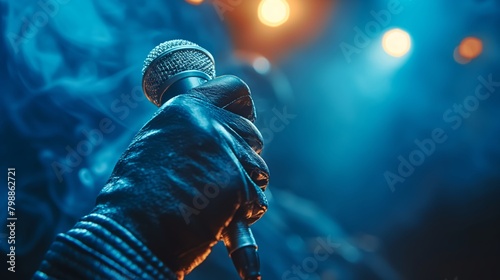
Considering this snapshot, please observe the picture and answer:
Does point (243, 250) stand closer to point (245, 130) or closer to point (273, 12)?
point (245, 130)

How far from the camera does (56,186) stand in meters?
3.28

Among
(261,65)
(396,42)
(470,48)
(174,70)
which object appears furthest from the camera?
(396,42)

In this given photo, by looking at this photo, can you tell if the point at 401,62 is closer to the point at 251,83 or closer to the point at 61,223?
the point at 251,83

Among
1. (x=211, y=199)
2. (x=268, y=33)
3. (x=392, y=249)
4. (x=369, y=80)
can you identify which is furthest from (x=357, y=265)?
(x=211, y=199)

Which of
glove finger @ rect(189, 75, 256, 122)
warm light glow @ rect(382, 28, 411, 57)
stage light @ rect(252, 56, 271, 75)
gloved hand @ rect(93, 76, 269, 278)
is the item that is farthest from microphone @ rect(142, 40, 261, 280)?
warm light glow @ rect(382, 28, 411, 57)

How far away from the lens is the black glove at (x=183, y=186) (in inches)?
48.5

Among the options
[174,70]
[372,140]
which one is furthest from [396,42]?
[174,70]

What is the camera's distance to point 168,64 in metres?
1.78

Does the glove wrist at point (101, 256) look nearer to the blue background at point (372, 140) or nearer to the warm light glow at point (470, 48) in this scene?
the blue background at point (372, 140)

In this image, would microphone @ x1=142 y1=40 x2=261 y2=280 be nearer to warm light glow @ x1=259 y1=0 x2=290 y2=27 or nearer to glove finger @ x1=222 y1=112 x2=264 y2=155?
glove finger @ x1=222 y1=112 x2=264 y2=155

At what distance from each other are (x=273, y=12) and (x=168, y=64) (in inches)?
146

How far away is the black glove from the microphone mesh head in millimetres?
333

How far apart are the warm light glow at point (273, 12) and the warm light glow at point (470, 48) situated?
265cm

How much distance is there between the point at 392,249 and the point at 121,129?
4586mm
